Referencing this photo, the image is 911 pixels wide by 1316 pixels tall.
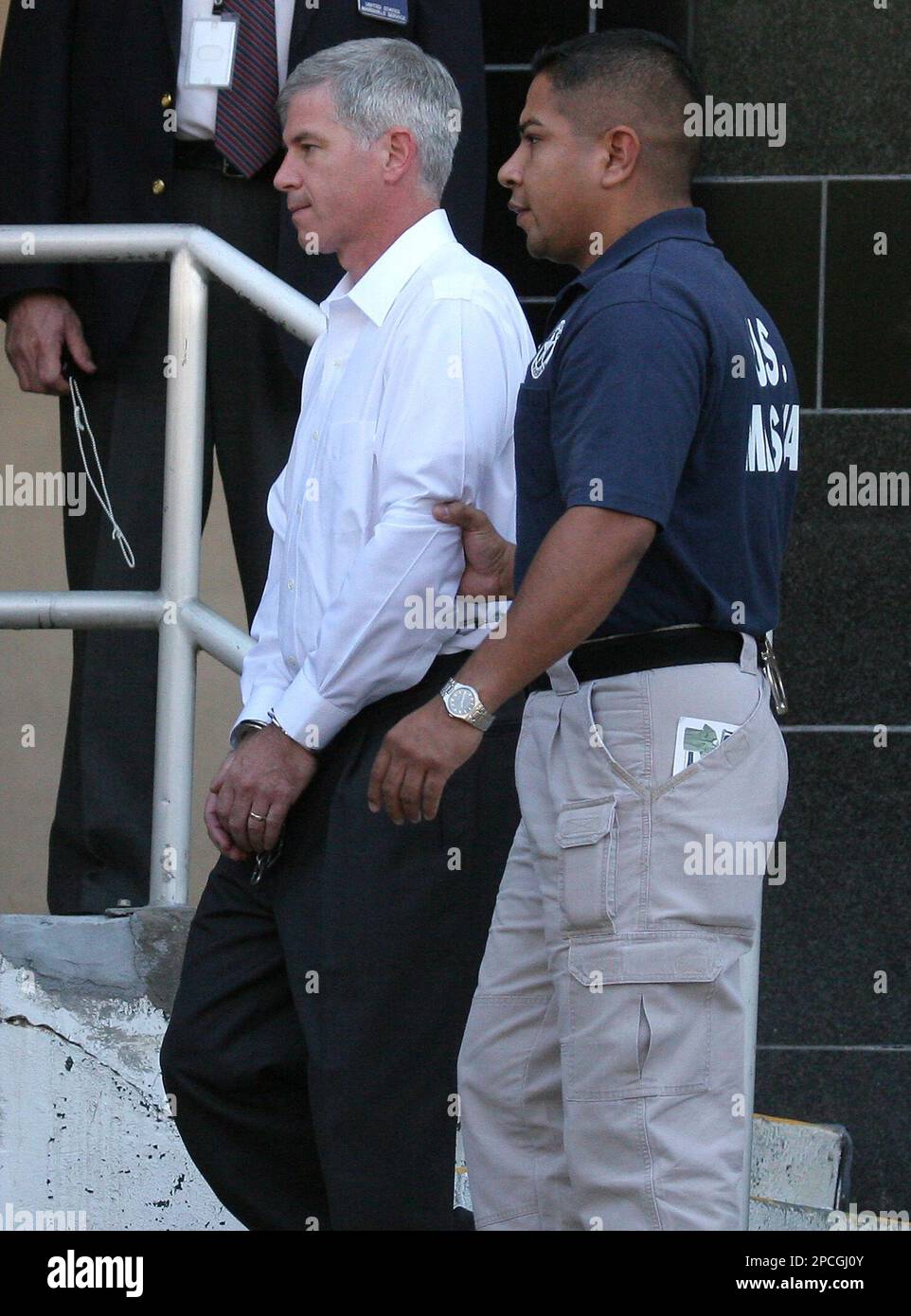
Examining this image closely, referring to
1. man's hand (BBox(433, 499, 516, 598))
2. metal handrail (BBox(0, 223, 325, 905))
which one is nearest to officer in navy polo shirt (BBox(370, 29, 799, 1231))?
man's hand (BBox(433, 499, 516, 598))

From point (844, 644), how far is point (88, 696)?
1572 mm

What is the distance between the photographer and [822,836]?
4.39 m

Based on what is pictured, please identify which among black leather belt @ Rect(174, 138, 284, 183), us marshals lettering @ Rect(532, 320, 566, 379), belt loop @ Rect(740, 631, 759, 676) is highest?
black leather belt @ Rect(174, 138, 284, 183)

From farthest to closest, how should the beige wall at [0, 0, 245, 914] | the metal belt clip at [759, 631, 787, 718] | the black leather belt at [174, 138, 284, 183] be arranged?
the beige wall at [0, 0, 245, 914], the black leather belt at [174, 138, 284, 183], the metal belt clip at [759, 631, 787, 718]

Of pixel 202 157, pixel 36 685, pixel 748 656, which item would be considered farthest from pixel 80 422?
pixel 748 656

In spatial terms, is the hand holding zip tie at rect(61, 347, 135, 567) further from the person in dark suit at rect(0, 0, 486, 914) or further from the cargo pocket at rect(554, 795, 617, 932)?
the cargo pocket at rect(554, 795, 617, 932)

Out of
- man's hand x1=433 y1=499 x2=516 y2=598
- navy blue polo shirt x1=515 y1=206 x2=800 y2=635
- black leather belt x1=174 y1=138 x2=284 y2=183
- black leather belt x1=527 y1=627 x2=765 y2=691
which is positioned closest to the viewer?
navy blue polo shirt x1=515 y1=206 x2=800 y2=635

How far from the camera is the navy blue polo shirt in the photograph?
7.85 ft

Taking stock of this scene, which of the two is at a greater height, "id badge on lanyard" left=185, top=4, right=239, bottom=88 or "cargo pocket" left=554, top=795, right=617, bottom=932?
"id badge on lanyard" left=185, top=4, right=239, bottom=88

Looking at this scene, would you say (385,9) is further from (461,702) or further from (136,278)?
(461,702)

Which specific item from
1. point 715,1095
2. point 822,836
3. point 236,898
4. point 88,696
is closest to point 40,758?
point 88,696

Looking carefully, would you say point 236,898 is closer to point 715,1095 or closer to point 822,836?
point 715,1095

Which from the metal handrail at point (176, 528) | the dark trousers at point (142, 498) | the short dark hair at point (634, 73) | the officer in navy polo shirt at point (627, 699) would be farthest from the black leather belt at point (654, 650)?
the dark trousers at point (142, 498)

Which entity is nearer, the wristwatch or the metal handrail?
the wristwatch
